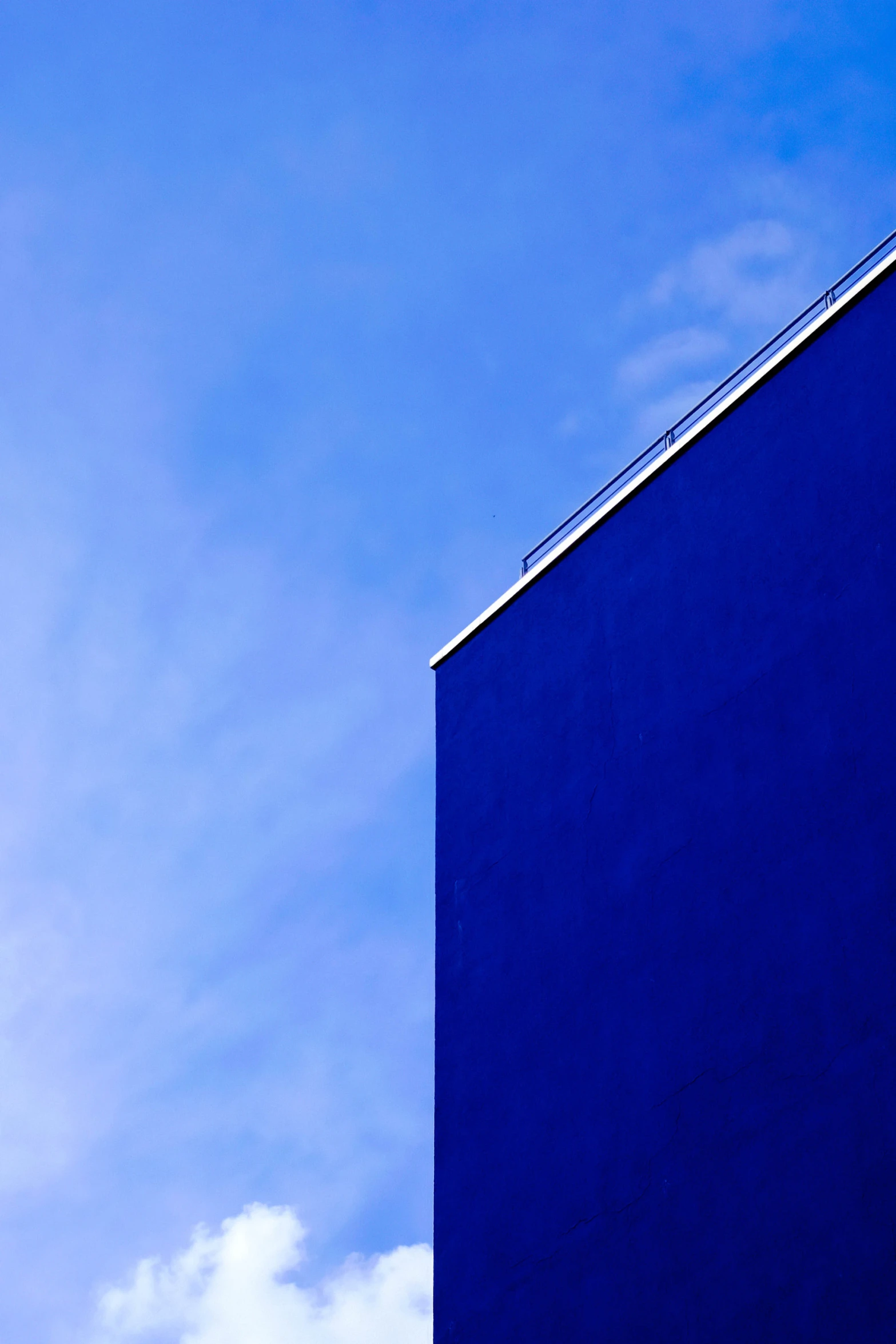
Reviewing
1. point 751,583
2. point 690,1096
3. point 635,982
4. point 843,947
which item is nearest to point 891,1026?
point 843,947

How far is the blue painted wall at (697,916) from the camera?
1245 centimetres

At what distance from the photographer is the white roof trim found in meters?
15.8

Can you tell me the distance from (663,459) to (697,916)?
17.4 feet

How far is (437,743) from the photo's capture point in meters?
19.1

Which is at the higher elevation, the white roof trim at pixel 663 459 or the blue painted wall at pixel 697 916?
the white roof trim at pixel 663 459

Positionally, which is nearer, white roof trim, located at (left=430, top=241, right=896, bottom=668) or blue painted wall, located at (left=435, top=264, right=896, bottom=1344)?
blue painted wall, located at (left=435, top=264, right=896, bottom=1344)

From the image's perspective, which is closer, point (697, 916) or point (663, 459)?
point (697, 916)

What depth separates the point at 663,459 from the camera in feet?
56.5

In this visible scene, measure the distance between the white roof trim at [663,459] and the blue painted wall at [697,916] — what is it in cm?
14

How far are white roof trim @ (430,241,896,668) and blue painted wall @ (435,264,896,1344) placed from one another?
140 mm

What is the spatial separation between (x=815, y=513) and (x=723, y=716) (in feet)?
6.84

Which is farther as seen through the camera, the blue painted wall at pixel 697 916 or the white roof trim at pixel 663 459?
the white roof trim at pixel 663 459

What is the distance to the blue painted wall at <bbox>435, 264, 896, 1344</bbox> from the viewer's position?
12445mm

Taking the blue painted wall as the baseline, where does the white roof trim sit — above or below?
above
